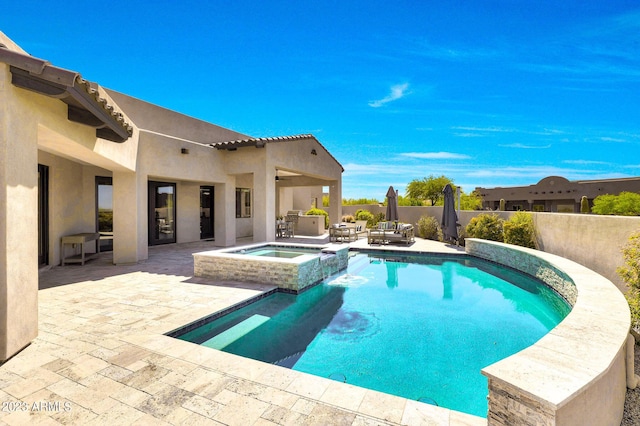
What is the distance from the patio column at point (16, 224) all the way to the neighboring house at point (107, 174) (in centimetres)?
1

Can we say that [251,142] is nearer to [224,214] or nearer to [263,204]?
[263,204]

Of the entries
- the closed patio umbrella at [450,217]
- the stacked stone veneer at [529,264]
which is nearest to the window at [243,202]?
the closed patio umbrella at [450,217]

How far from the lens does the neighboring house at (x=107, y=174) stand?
3791mm

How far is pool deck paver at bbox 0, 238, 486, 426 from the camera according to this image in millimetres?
2746

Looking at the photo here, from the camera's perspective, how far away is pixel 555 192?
33.6m

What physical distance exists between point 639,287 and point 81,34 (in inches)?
754

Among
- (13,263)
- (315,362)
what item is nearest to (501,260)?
(315,362)

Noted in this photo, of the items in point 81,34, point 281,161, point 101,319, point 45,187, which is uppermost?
point 81,34

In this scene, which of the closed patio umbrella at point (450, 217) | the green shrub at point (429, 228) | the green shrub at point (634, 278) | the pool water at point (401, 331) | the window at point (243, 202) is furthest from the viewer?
the green shrub at point (429, 228)

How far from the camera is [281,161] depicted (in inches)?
553

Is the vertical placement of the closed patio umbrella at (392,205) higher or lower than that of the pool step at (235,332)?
higher

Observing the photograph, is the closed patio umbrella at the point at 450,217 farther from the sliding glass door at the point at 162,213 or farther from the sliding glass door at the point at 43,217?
the sliding glass door at the point at 43,217

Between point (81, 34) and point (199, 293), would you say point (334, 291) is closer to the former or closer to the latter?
point (199, 293)

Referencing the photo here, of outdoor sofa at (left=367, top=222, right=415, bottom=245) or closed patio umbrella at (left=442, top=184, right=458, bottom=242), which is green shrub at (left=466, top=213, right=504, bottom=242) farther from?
outdoor sofa at (left=367, top=222, right=415, bottom=245)
